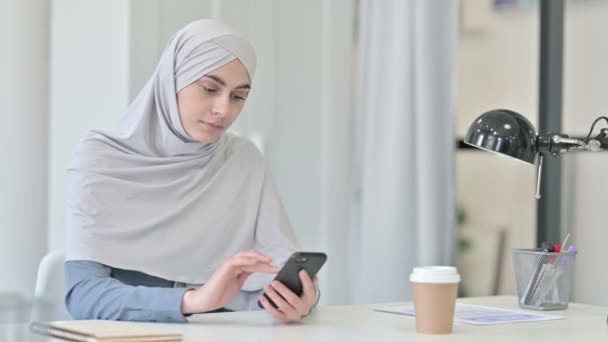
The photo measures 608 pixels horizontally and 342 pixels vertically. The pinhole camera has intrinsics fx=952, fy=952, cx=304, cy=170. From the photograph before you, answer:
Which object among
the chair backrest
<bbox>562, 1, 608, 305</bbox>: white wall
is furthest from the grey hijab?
<bbox>562, 1, 608, 305</bbox>: white wall

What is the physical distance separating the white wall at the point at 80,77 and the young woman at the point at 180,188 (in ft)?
1.55

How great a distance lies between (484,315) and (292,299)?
1.30 ft

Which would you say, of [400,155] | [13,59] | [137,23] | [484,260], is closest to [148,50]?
[137,23]

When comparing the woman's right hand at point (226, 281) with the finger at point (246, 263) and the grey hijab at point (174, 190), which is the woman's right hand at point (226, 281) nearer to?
the finger at point (246, 263)

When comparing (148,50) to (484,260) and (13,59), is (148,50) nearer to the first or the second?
(13,59)

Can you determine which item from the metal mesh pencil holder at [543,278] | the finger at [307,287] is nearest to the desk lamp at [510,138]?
the metal mesh pencil holder at [543,278]

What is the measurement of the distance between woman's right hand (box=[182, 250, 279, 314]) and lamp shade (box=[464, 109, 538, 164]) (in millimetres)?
433

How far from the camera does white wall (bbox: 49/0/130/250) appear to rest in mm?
2607

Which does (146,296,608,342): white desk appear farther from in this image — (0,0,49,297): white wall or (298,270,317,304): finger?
(0,0,49,297): white wall

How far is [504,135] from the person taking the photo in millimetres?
1688

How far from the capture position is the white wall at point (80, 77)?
2.61 metres

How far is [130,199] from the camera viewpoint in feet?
6.68

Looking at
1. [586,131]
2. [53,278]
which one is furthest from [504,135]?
[586,131]

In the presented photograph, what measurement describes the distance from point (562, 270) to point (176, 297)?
2.64ft
